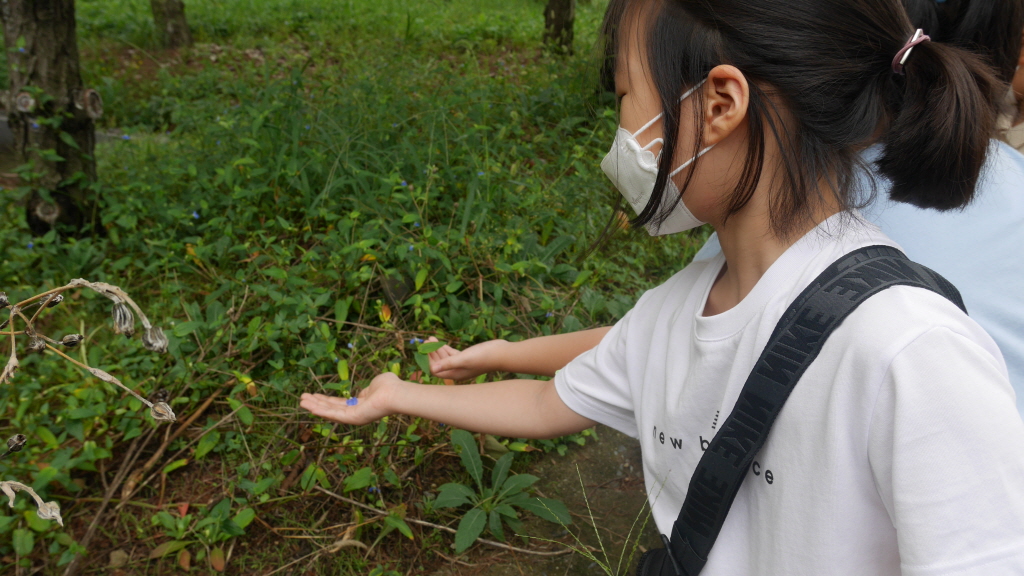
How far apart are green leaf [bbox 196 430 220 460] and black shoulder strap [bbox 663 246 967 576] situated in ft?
4.89

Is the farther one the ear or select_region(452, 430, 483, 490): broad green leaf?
select_region(452, 430, 483, 490): broad green leaf

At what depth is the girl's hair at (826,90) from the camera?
0.93 metres

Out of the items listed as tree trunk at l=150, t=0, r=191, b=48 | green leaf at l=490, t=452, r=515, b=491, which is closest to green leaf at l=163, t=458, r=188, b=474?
green leaf at l=490, t=452, r=515, b=491

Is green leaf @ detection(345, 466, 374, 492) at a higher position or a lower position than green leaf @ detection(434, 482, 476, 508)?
higher

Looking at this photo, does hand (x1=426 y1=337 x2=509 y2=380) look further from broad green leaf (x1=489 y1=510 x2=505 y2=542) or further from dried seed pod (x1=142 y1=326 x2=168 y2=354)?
dried seed pod (x1=142 y1=326 x2=168 y2=354)

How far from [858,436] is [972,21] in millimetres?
928

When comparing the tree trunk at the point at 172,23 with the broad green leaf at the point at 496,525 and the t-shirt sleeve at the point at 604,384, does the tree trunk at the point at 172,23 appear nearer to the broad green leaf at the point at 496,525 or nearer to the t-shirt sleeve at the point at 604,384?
the broad green leaf at the point at 496,525

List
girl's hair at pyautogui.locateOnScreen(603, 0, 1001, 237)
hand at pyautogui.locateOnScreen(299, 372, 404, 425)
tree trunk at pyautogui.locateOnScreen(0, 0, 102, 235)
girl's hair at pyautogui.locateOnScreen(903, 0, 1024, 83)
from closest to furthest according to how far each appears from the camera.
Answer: girl's hair at pyautogui.locateOnScreen(603, 0, 1001, 237), girl's hair at pyautogui.locateOnScreen(903, 0, 1024, 83), hand at pyautogui.locateOnScreen(299, 372, 404, 425), tree trunk at pyautogui.locateOnScreen(0, 0, 102, 235)

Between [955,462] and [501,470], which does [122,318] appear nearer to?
[955,462]

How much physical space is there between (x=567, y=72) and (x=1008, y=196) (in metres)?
4.17

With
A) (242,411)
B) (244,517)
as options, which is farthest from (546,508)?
(242,411)

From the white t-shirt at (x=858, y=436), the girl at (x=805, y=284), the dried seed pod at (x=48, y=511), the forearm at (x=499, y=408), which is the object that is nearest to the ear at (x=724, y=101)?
the girl at (x=805, y=284)

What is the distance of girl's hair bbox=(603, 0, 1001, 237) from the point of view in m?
0.93

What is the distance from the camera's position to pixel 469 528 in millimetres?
1729
